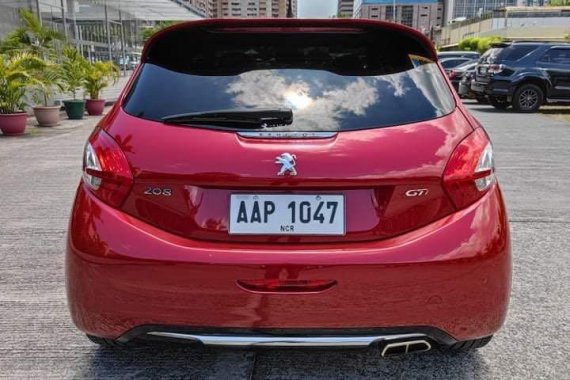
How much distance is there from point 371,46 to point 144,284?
1.41 m

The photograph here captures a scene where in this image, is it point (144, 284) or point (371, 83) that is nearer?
point (144, 284)

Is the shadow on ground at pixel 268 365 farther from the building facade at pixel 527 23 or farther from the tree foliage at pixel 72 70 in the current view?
the building facade at pixel 527 23

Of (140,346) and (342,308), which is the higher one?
(342,308)

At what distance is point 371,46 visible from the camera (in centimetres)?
250

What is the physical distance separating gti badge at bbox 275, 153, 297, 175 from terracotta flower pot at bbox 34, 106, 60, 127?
12037 mm

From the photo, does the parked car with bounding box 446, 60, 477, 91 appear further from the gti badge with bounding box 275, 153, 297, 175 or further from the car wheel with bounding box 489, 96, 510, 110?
the gti badge with bounding box 275, 153, 297, 175

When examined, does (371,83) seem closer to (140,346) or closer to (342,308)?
(342,308)

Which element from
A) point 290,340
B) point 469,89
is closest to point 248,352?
point 290,340

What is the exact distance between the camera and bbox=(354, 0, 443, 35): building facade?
159ft

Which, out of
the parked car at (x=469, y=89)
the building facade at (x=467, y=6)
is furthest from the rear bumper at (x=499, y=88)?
the building facade at (x=467, y=6)

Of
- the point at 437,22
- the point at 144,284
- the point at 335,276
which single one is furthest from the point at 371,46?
the point at 437,22

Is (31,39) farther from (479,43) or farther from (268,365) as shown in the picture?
(479,43)

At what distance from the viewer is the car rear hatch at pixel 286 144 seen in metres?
2.03

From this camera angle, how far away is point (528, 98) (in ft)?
51.5
